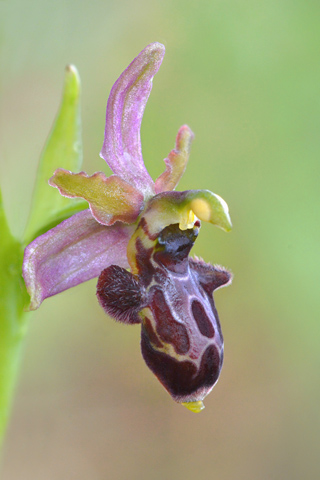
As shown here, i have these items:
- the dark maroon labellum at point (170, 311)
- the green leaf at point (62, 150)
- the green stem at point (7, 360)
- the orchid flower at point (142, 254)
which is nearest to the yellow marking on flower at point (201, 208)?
the orchid flower at point (142, 254)

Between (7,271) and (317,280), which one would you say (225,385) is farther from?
(7,271)

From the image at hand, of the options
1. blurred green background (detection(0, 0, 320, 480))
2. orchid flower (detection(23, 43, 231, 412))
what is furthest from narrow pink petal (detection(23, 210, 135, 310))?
blurred green background (detection(0, 0, 320, 480))

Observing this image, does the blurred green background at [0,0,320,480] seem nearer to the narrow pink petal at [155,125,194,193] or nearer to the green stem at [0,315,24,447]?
the narrow pink petal at [155,125,194,193]

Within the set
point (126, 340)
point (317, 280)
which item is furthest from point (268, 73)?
point (126, 340)

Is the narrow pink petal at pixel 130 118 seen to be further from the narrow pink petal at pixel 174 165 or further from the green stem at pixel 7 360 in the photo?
the green stem at pixel 7 360

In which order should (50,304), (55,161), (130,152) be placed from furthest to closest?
(50,304) < (55,161) < (130,152)

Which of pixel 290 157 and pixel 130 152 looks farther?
pixel 290 157
